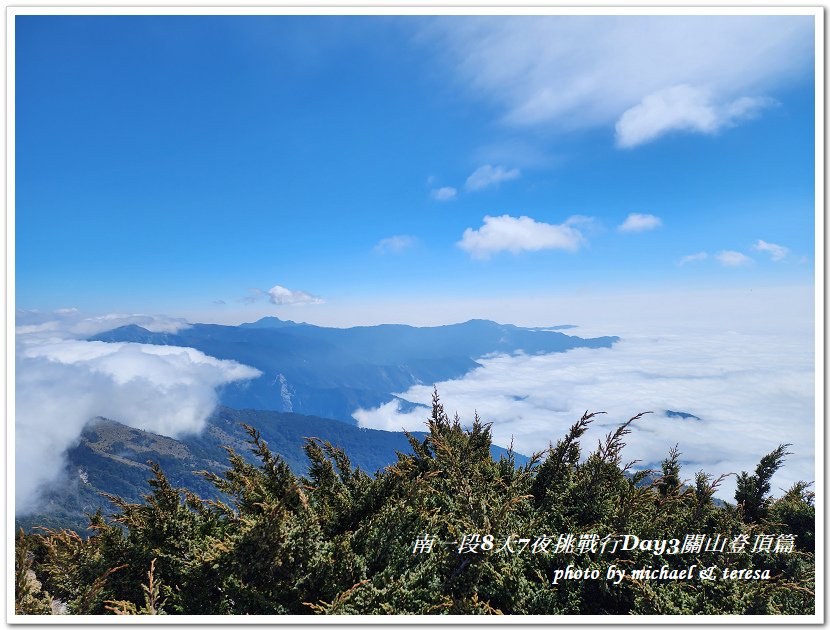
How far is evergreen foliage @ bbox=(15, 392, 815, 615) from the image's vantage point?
6828mm

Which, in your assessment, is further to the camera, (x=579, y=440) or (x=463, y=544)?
(x=579, y=440)

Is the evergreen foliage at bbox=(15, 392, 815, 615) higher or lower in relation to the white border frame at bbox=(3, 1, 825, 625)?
lower

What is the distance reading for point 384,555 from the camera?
24.5 ft

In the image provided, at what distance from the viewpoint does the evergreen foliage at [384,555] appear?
683cm

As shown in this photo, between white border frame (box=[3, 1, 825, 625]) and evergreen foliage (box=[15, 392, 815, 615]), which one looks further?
white border frame (box=[3, 1, 825, 625])

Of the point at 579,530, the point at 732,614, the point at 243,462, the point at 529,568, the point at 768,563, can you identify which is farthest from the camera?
the point at 243,462
